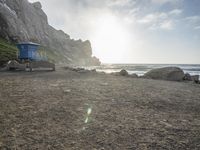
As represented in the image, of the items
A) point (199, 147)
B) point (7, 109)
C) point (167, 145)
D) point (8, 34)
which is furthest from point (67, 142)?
point (8, 34)

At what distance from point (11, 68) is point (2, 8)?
99.5 meters

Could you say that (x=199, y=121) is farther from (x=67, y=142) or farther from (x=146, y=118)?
(x=67, y=142)

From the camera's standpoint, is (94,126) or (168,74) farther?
(168,74)

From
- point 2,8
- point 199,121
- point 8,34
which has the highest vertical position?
point 2,8

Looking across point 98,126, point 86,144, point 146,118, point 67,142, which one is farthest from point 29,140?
point 146,118

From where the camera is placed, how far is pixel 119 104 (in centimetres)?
1074

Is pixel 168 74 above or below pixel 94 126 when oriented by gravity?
above

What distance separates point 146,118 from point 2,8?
131853 mm

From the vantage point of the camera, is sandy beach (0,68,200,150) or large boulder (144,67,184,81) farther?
large boulder (144,67,184,81)

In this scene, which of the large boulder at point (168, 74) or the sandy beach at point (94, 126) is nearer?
the sandy beach at point (94, 126)

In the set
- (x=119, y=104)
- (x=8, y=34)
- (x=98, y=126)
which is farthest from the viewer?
(x=8, y=34)

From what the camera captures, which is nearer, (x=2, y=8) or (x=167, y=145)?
(x=167, y=145)

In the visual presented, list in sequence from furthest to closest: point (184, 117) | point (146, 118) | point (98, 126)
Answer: point (184, 117) → point (146, 118) → point (98, 126)

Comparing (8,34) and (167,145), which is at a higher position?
(8,34)
